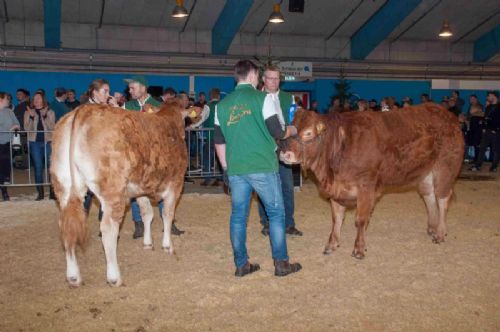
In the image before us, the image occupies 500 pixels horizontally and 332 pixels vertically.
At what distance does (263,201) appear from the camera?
447cm

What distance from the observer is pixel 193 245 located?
18.9ft

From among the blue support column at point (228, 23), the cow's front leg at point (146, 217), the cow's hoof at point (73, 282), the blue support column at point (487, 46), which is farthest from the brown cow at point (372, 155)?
the blue support column at point (487, 46)

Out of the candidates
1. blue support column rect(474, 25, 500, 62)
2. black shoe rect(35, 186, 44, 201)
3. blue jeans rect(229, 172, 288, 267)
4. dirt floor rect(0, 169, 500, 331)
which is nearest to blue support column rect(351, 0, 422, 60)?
blue support column rect(474, 25, 500, 62)

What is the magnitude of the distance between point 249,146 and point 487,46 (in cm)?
2005

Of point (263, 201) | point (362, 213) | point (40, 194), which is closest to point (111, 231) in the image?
point (263, 201)

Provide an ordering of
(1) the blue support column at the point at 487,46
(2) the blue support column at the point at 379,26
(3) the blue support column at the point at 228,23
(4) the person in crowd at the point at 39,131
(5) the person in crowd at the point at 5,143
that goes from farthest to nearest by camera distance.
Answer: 1. (1) the blue support column at the point at 487,46
2. (2) the blue support column at the point at 379,26
3. (3) the blue support column at the point at 228,23
4. (4) the person in crowd at the point at 39,131
5. (5) the person in crowd at the point at 5,143

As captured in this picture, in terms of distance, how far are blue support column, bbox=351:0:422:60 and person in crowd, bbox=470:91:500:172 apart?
5937 mm

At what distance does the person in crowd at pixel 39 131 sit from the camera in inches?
339

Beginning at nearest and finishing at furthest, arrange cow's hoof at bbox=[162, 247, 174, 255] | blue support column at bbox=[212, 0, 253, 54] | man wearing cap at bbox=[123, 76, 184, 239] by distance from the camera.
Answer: cow's hoof at bbox=[162, 247, 174, 255], man wearing cap at bbox=[123, 76, 184, 239], blue support column at bbox=[212, 0, 253, 54]

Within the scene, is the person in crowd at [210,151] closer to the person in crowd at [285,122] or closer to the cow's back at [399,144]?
the person in crowd at [285,122]

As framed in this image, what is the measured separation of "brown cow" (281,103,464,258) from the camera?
512 cm

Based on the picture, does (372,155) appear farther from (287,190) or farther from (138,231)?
(138,231)

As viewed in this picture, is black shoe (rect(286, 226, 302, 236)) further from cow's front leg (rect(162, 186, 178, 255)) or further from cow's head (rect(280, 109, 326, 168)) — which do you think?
cow's front leg (rect(162, 186, 178, 255))

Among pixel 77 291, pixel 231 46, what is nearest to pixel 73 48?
pixel 231 46
